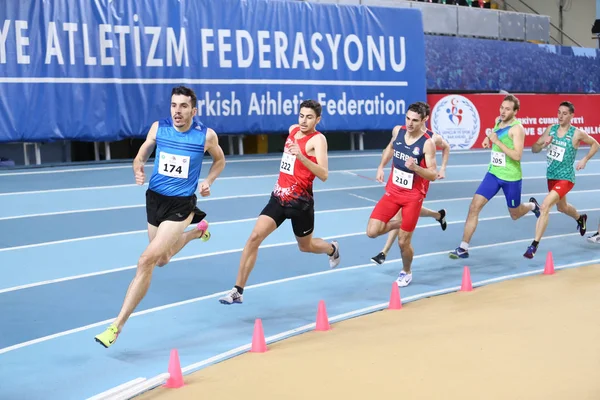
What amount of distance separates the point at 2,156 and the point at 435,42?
10.1m

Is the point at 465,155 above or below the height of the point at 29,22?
below

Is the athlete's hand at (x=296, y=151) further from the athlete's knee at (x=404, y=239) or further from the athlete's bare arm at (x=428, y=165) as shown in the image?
the athlete's knee at (x=404, y=239)

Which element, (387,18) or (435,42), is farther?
(435,42)

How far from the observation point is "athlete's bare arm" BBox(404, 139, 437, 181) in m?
8.76

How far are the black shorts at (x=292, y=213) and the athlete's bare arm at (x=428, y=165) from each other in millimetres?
1165

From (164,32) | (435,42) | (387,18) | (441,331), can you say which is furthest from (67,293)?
(435,42)

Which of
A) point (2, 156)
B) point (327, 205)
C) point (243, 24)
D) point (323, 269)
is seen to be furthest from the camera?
point (243, 24)

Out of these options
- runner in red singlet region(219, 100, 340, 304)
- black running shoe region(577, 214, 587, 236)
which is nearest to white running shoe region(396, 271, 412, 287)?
runner in red singlet region(219, 100, 340, 304)

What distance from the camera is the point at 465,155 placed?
19984 mm

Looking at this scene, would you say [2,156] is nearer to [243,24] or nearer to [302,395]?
[243,24]

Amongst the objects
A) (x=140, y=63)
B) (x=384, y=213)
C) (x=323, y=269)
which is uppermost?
(x=140, y=63)

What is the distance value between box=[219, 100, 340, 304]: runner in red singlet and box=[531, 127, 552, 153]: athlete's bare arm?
392cm

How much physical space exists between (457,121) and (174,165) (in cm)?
1429

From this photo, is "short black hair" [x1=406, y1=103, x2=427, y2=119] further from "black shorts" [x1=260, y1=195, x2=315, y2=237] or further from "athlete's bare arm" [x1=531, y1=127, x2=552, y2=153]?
"athlete's bare arm" [x1=531, y1=127, x2=552, y2=153]
